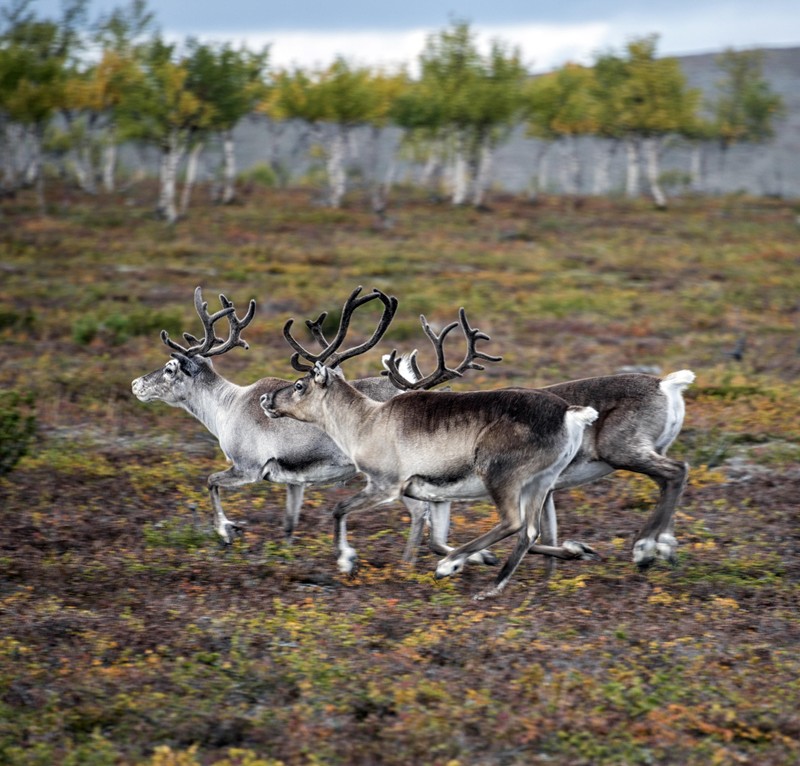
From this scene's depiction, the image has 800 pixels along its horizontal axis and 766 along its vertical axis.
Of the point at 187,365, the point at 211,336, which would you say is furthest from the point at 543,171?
the point at 187,365

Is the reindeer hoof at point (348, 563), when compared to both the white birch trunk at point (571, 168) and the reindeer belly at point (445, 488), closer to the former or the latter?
the reindeer belly at point (445, 488)

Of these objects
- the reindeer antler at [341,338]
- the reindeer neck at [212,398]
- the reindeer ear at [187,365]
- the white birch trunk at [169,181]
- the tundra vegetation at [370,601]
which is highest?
the white birch trunk at [169,181]

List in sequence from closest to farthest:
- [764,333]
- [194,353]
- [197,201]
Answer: [194,353]
[764,333]
[197,201]

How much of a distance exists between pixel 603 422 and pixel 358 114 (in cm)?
4210

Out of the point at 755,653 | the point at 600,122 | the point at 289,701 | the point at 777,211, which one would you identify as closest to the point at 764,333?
the point at 755,653

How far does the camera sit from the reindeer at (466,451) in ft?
27.4

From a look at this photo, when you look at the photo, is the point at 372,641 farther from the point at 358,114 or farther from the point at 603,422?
the point at 358,114

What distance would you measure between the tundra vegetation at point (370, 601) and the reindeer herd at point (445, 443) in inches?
13.2

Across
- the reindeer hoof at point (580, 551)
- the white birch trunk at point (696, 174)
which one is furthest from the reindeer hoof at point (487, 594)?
the white birch trunk at point (696, 174)

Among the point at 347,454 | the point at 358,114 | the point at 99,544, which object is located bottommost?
the point at 99,544

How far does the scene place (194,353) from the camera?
444 inches

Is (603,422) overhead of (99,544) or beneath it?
overhead

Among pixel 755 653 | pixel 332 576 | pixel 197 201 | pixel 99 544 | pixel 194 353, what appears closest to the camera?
pixel 755 653

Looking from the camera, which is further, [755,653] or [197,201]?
[197,201]
